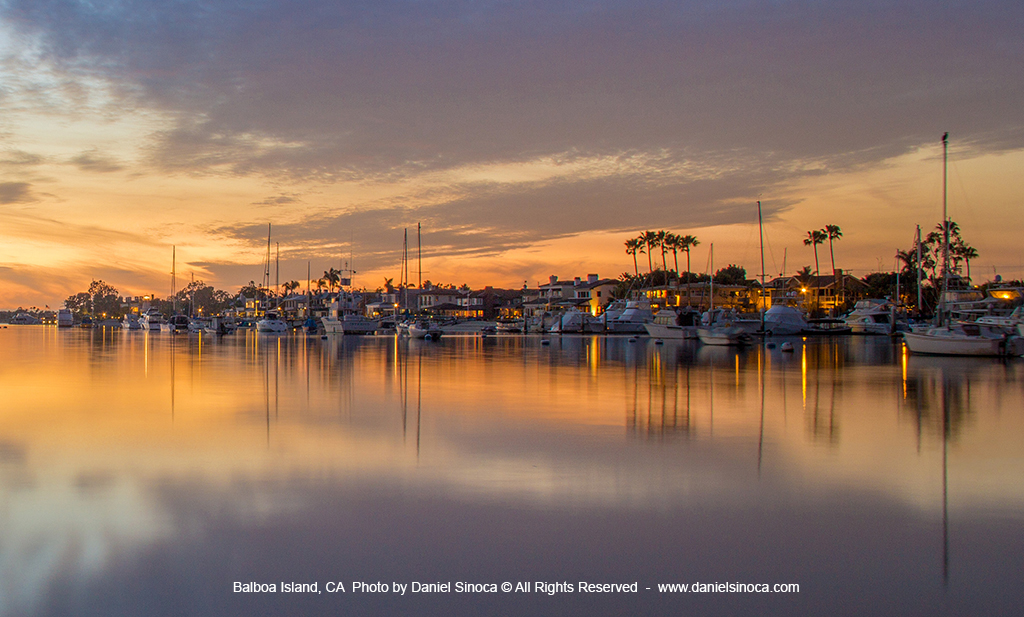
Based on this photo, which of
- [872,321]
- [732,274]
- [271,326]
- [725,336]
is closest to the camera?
[725,336]

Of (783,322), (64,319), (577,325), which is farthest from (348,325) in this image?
(64,319)

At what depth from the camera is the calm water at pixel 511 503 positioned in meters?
5.79

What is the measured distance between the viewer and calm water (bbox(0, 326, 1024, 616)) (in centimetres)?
579

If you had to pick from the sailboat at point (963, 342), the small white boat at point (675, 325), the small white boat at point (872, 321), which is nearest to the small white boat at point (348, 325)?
the small white boat at point (675, 325)

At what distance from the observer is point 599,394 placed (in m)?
19.8

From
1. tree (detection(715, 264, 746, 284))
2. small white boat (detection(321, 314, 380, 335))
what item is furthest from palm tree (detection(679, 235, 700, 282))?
small white boat (detection(321, 314, 380, 335))

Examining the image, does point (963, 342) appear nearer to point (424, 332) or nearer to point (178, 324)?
point (424, 332)

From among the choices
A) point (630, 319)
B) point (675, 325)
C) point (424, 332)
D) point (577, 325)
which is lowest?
point (424, 332)

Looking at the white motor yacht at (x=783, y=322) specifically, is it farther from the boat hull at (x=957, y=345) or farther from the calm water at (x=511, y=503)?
the calm water at (x=511, y=503)

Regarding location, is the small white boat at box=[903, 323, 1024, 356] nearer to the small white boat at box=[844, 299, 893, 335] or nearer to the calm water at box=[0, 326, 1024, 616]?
the calm water at box=[0, 326, 1024, 616]

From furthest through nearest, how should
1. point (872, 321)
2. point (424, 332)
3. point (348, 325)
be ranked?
point (348, 325)
point (872, 321)
point (424, 332)

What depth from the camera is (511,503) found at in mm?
8281

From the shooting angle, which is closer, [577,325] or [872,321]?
[872,321]

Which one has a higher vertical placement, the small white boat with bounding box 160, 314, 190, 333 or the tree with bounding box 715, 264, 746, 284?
the tree with bounding box 715, 264, 746, 284
